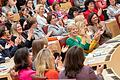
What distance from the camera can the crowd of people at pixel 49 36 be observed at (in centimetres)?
397

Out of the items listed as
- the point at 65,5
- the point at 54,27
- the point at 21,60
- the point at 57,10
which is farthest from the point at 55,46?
the point at 65,5

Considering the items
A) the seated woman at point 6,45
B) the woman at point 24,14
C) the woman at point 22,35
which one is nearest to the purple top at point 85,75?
the seated woman at point 6,45

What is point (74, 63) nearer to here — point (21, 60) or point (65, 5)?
point (21, 60)

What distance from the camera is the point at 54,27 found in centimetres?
781

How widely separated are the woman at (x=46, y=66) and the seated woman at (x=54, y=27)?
349 cm

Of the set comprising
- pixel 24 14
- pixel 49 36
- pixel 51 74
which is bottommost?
pixel 49 36

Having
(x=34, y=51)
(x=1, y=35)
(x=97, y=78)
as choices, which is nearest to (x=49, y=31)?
(x=1, y=35)

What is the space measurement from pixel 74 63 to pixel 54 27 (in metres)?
3.99

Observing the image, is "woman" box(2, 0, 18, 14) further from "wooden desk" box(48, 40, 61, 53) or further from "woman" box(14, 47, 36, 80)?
"woman" box(14, 47, 36, 80)

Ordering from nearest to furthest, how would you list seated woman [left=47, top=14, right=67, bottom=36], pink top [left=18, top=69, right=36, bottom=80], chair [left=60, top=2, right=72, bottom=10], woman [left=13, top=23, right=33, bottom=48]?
pink top [left=18, top=69, right=36, bottom=80] < woman [left=13, top=23, right=33, bottom=48] < seated woman [left=47, top=14, right=67, bottom=36] < chair [left=60, top=2, right=72, bottom=10]

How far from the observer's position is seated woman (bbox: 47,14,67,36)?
777cm

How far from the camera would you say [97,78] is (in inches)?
154

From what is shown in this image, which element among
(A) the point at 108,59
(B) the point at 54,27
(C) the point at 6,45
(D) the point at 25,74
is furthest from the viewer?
(B) the point at 54,27

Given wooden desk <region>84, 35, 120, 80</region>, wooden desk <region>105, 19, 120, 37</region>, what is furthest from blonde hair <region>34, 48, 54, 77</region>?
wooden desk <region>105, 19, 120, 37</region>
